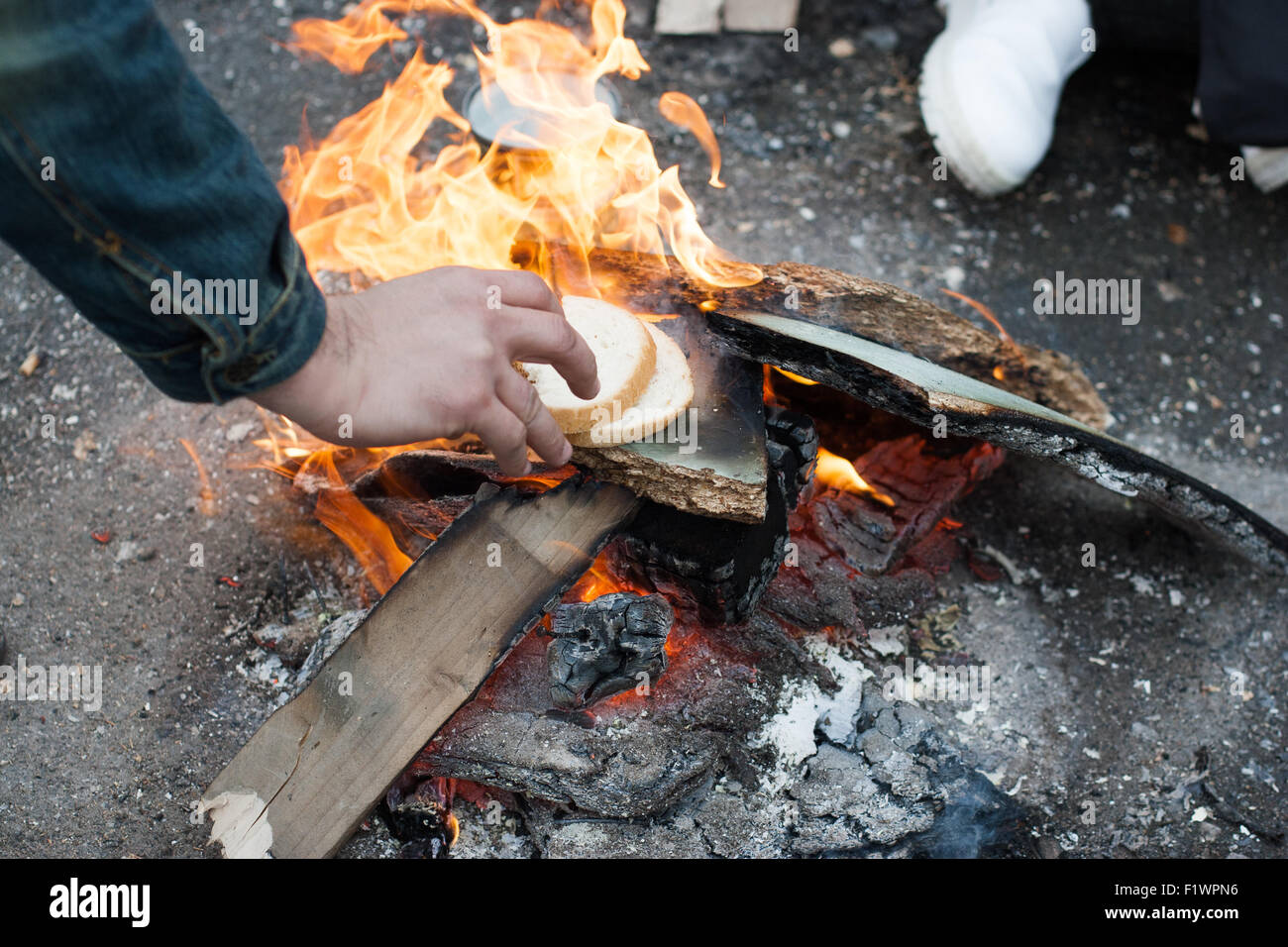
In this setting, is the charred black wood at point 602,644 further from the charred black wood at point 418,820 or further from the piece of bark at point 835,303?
the piece of bark at point 835,303

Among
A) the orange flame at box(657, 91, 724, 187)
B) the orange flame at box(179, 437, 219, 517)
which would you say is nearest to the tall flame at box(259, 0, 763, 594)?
the orange flame at box(179, 437, 219, 517)

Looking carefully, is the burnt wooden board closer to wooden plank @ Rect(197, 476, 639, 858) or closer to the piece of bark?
the piece of bark

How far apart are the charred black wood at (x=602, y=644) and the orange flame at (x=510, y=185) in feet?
2.92

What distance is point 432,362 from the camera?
4.86ft

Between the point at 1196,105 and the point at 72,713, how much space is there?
179 inches

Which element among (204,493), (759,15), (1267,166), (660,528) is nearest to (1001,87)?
(1267,166)

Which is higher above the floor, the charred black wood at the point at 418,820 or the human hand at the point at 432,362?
the human hand at the point at 432,362

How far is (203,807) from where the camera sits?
6.52 ft

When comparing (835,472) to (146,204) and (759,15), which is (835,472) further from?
(759,15)

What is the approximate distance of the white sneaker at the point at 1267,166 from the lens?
3604 mm

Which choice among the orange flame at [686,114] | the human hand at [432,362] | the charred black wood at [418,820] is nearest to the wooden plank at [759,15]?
the orange flame at [686,114]

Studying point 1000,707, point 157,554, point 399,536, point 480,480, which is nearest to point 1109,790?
point 1000,707

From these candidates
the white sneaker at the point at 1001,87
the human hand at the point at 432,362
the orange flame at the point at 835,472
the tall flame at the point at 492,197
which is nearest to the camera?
the human hand at the point at 432,362

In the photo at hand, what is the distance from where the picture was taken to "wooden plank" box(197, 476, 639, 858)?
1938 millimetres
